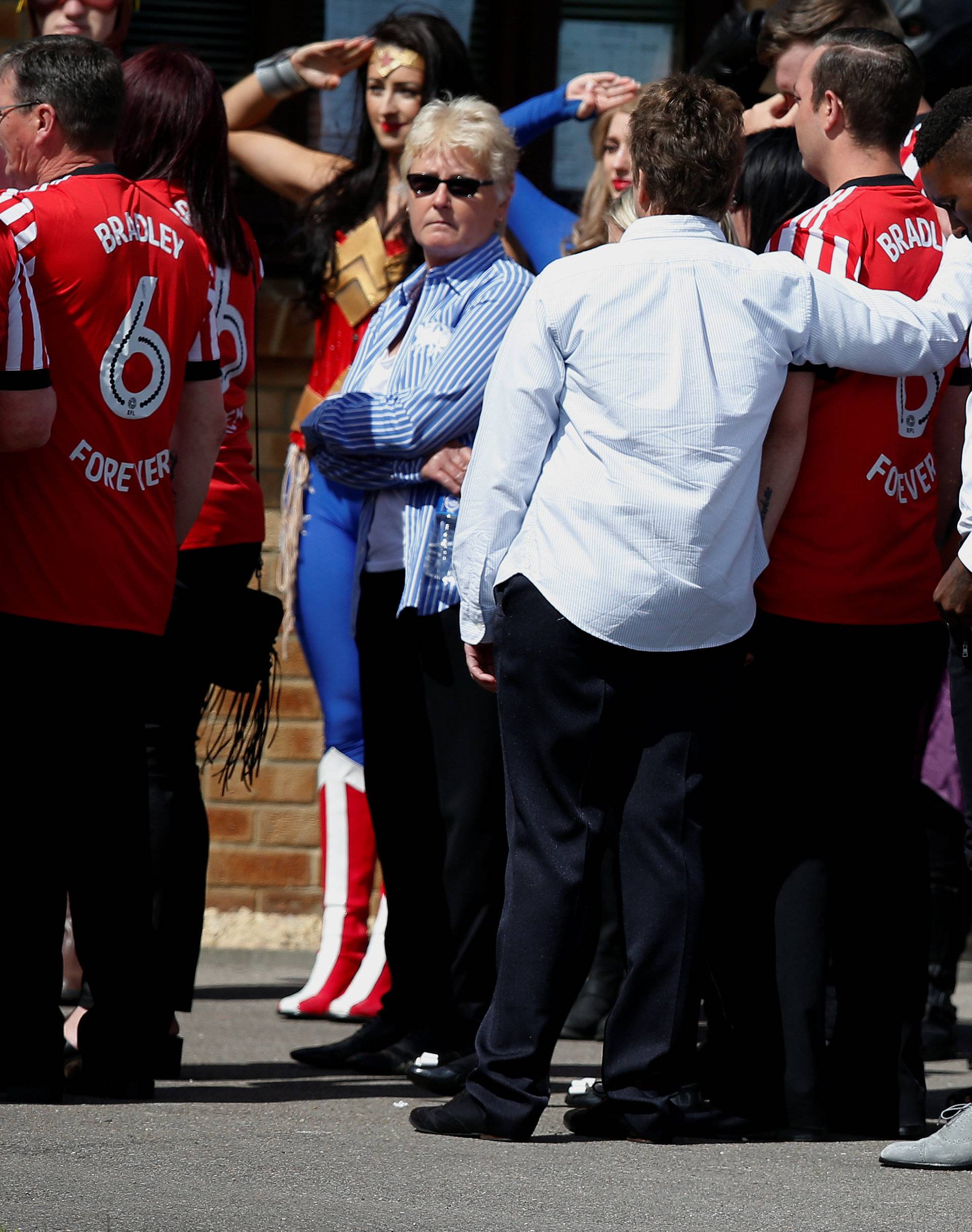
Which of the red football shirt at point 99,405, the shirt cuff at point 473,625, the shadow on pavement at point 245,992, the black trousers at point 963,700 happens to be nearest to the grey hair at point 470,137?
the red football shirt at point 99,405

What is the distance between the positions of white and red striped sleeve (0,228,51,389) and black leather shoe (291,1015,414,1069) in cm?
162

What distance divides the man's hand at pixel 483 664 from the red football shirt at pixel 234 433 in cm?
91

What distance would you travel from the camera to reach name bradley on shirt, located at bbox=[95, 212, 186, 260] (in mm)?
3641

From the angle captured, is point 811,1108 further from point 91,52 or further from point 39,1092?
point 91,52

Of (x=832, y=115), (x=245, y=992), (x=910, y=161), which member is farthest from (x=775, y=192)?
(x=245, y=992)

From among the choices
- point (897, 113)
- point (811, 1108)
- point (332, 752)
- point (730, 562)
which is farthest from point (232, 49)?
point (811, 1108)

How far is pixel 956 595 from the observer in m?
3.16

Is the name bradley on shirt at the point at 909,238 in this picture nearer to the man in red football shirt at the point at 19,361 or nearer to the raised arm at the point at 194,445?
the raised arm at the point at 194,445

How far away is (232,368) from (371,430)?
0.39 meters

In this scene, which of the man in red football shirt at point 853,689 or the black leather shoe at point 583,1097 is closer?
the man in red football shirt at point 853,689

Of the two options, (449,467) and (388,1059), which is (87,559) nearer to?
(449,467)

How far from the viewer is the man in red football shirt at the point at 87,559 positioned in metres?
3.59

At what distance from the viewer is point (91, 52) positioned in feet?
12.3

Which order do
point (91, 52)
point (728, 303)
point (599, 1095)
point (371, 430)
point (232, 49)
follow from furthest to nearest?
point (232, 49)
point (371, 430)
point (91, 52)
point (599, 1095)
point (728, 303)
